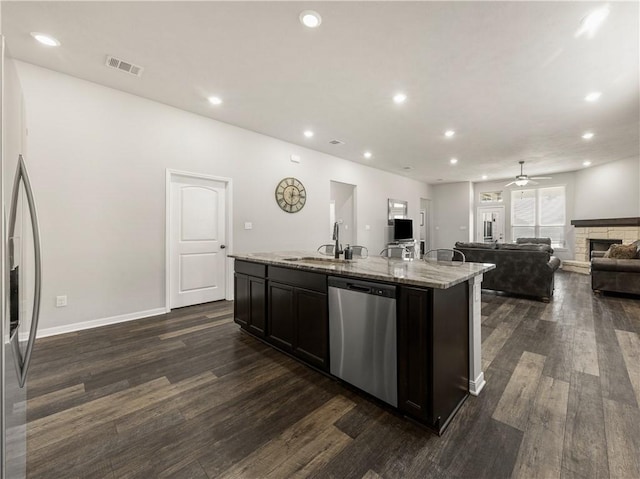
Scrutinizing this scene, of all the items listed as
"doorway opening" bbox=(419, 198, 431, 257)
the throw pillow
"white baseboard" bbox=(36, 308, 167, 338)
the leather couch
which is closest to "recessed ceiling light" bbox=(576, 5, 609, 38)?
the leather couch

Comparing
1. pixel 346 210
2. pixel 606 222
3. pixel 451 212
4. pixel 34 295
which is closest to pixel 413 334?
pixel 34 295

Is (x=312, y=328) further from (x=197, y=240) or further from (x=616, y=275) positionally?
(x=616, y=275)

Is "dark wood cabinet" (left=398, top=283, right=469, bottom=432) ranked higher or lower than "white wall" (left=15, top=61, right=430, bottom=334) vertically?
lower

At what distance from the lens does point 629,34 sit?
2395 millimetres

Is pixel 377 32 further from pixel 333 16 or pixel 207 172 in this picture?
pixel 207 172

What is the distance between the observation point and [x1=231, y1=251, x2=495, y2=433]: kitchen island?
157 centimetres

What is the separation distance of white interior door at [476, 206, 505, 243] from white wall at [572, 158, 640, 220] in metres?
1.95

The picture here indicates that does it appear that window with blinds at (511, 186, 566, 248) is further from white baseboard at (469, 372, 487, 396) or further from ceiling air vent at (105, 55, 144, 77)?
ceiling air vent at (105, 55, 144, 77)

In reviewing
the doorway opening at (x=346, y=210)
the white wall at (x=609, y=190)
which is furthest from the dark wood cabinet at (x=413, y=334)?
the white wall at (x=609, y=190)

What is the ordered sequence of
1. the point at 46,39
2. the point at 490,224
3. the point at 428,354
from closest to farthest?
the point at 428,354 < the point at 46,39 < the point at 490,224

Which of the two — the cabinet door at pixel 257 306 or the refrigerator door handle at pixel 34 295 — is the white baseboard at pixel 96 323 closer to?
the cabinet door at pixel 257 306

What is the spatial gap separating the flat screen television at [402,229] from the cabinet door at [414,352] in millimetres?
6531

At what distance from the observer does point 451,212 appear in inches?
391

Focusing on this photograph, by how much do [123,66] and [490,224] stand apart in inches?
414
